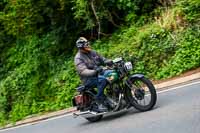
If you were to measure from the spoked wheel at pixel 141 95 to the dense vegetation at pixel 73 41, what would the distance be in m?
3.76

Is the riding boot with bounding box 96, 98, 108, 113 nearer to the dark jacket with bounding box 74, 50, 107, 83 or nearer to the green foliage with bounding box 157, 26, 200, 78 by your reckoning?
the dark jacket with bounding box 74, 50, 107, 83

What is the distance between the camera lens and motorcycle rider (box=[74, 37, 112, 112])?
11570 mm

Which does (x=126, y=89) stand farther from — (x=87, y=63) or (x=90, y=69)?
(x=87, y=63)

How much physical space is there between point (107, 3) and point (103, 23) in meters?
0.85

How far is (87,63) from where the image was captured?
38.6 ft

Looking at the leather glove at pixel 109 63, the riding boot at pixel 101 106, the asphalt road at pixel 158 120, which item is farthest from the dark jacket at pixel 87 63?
the asphalt road at pixel 158 120

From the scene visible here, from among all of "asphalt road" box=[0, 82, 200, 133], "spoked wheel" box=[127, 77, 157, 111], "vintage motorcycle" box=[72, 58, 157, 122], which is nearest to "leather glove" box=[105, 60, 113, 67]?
"vintage motorcycle" box=[72, 58, 157, 122]

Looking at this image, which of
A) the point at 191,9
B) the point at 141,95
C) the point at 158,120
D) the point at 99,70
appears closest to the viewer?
the point at 158,120

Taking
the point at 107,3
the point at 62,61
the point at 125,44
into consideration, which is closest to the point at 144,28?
the point at 125,44

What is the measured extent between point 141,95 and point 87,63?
150 centimetres

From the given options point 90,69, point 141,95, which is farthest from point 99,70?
point 141,95

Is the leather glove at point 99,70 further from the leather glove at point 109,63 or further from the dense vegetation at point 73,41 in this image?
the dense vegetation at point 73,41

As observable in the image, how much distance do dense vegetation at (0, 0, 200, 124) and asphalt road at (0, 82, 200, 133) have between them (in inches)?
110

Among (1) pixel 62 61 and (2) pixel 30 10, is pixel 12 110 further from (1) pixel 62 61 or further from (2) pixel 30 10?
(2) pixel 30 10
